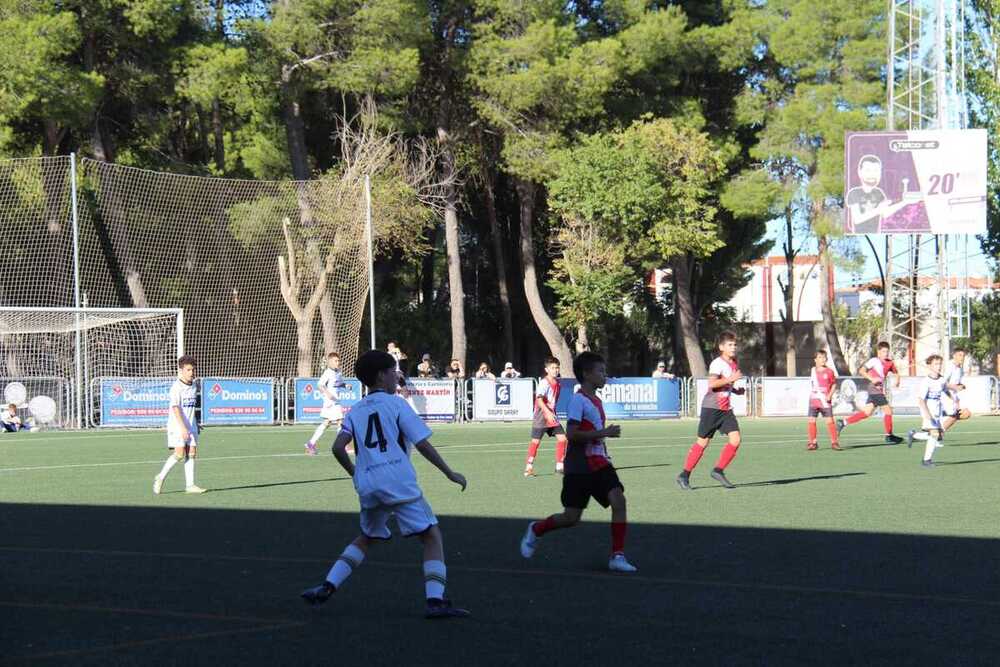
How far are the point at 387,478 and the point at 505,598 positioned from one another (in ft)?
4.23

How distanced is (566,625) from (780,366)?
206 feet

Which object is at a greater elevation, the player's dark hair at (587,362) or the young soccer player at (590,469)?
the player's dark hair at (587,362)

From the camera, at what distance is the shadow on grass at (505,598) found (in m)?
7.00

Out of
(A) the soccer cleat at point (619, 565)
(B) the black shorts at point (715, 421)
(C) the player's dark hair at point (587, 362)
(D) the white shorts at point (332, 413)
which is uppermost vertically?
(C) the player's dark hair at point (587, 362)

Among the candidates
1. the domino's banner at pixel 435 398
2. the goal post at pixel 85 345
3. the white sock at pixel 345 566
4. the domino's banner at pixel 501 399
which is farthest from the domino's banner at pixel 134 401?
the white sock at pixel 345 566

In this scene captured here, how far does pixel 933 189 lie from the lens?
36.5 m

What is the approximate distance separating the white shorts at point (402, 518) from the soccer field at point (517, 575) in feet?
1.66

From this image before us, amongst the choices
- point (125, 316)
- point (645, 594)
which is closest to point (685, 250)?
point (125, 316)

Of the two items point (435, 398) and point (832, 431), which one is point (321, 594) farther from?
point (435, 398)

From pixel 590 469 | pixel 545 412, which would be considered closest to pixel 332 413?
pixel 545 412

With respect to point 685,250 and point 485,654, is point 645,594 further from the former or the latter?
point 685,250

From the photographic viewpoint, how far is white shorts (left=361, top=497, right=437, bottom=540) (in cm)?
796

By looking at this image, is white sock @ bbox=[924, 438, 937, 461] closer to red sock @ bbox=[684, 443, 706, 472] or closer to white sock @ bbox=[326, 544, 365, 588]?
red sock @ bbox=[684, 443, 706, 472]

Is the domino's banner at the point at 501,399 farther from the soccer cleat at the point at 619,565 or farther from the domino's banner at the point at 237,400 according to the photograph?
the soccer cleat at the point at 619,565
